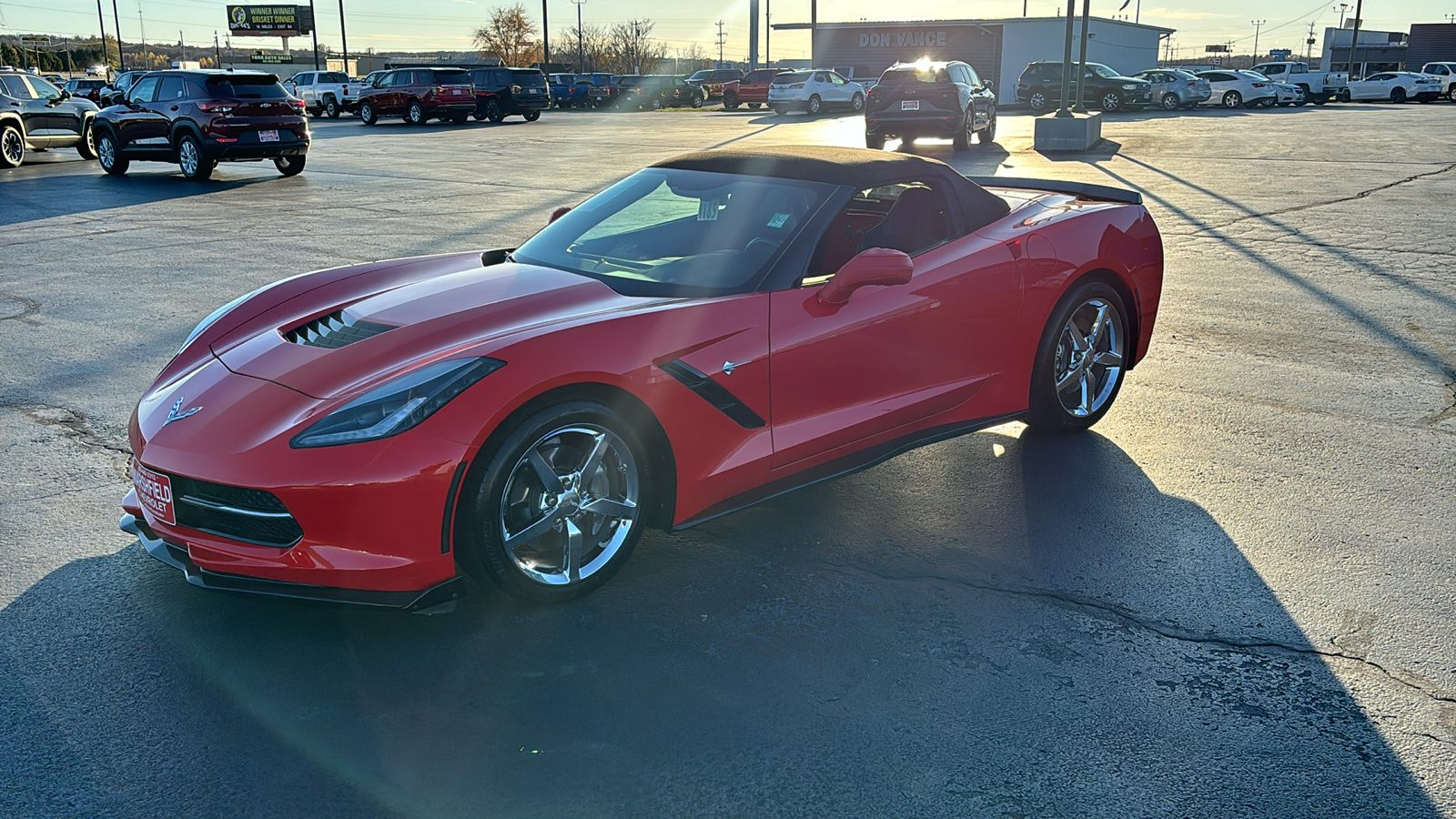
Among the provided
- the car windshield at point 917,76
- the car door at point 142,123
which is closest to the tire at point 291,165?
the car door at point 142,123

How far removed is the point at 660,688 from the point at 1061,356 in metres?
2.92

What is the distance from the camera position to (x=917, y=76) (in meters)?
22.3

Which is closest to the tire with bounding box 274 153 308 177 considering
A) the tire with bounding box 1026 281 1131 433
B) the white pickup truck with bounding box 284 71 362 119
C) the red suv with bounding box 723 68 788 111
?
the tire with bounding box 1026 281 1131 433

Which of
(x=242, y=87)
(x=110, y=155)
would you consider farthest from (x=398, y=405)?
(x=110, y=155)

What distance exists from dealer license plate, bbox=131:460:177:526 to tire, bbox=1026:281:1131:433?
138 inches

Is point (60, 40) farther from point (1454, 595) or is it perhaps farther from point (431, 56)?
point (1454, 595)

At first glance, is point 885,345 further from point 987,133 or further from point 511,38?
point 511,38

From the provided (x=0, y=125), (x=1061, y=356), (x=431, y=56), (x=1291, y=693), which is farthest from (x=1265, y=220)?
(x=431, y=56)

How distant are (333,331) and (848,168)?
206 centimetres

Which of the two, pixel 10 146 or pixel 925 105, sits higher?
pixel 925 105

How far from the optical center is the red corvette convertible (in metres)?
3.18

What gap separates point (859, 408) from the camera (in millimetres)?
4227

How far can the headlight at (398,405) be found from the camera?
Answer: 3.16 m

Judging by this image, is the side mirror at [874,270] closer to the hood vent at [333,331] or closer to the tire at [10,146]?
the hood vent at [333,331]
